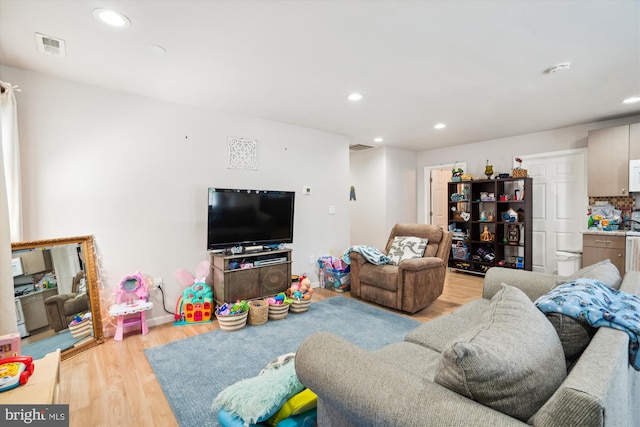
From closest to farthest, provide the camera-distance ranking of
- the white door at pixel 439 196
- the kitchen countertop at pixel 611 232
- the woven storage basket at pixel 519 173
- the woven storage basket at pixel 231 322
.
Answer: the woven storage basket at pixel 231 322, the kitchen countertop at pixel 611 232, the woven storage basket at pixel 519 173, the white door at pixel 439 196

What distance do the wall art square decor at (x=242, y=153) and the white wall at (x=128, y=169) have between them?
0.06 meters

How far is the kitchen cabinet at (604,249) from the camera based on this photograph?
3678 millimetres

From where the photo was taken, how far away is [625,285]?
5.41 ft

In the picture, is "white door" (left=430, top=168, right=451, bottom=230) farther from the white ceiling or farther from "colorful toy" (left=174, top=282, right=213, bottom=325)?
"colorful toy" (left=174, top=282, right=213, bottom=325)

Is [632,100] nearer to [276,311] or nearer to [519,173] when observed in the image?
[519,173]

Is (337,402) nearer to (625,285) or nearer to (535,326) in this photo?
(535,326)

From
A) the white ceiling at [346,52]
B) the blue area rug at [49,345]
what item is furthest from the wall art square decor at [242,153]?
the blue area rug at [49,345]

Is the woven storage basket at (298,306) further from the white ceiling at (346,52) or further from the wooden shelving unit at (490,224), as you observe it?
the wooden shelving unit at (490,224)

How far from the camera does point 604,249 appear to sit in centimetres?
382

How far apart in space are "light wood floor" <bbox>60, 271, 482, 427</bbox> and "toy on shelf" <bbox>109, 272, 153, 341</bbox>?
118 millimetres

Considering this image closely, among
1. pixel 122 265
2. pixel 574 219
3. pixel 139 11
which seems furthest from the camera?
pixel 574 219

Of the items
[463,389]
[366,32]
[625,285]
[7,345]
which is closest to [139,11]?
[366,32]

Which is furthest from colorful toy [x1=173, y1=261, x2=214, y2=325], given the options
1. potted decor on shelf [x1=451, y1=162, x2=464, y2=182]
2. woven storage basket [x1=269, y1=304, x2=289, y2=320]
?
potted decor on shelf [x1=451, y1=162, x2=464, y2=182]

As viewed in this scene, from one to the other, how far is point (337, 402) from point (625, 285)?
69.6 inches
